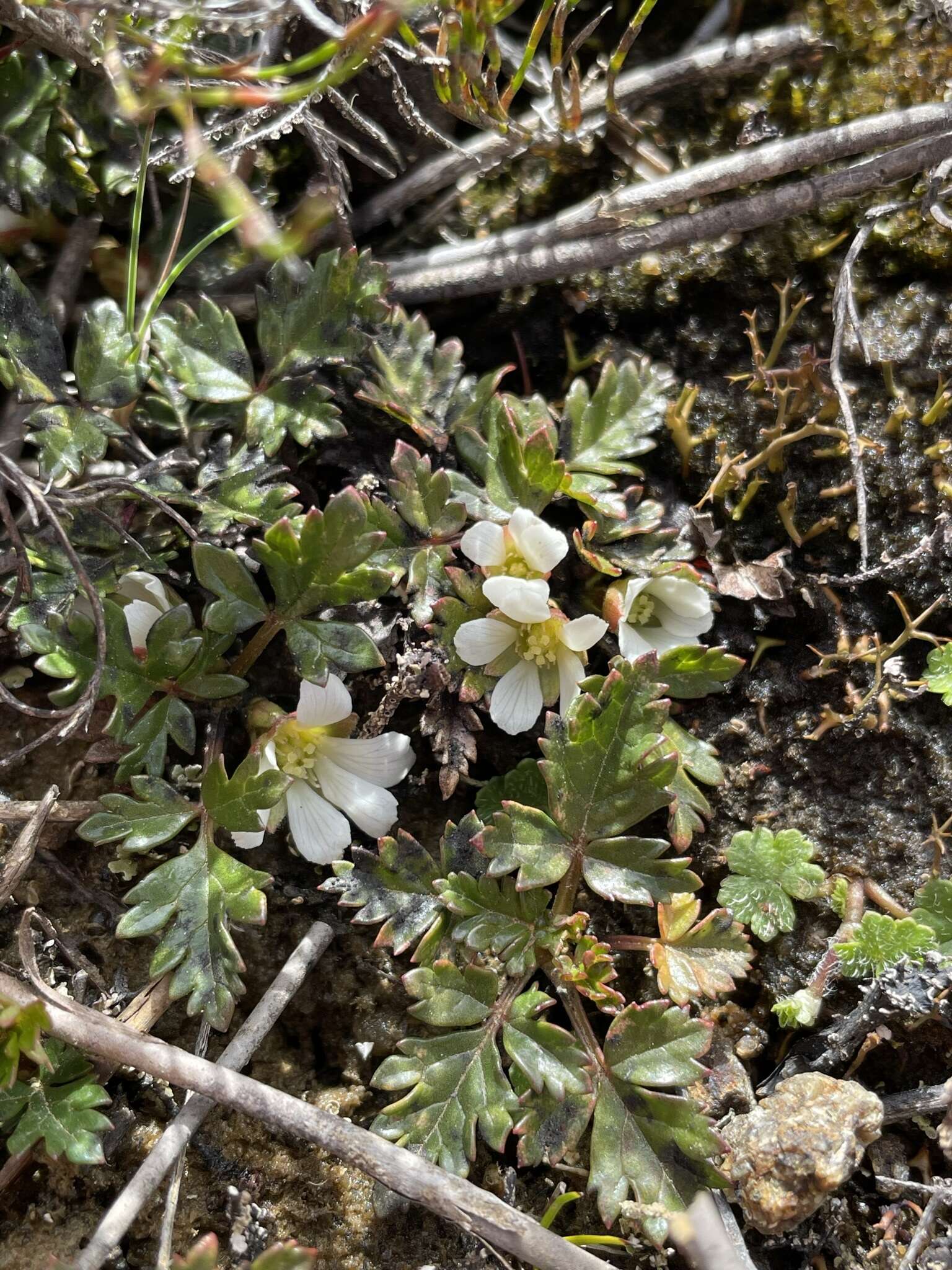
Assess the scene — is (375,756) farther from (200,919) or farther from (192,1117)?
(192,1117)

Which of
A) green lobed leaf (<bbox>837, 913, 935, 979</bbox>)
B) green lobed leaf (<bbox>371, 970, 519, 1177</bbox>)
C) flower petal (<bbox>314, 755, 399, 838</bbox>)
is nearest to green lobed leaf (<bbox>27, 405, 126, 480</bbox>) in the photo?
flower petal (<bbox>314, 755, 399, 838</bbox>)

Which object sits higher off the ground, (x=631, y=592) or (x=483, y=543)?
(x=483, y=543)

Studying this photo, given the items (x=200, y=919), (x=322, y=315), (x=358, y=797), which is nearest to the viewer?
(x=200, y=919)

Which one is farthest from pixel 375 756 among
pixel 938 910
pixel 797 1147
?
pixel 938 910

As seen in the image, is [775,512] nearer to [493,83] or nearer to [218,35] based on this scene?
[493,83]

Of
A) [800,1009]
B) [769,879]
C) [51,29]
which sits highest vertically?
[51,29]

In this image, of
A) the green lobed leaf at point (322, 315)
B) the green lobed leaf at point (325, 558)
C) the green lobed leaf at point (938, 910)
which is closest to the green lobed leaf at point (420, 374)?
the green lobed leaf at point (322, 315)

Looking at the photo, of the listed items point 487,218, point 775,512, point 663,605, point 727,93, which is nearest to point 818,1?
point 727,93

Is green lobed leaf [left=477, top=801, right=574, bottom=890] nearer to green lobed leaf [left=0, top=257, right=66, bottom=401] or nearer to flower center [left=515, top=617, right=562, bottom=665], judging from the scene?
flower center [left=515, top=617, right=562, bottom=665]
